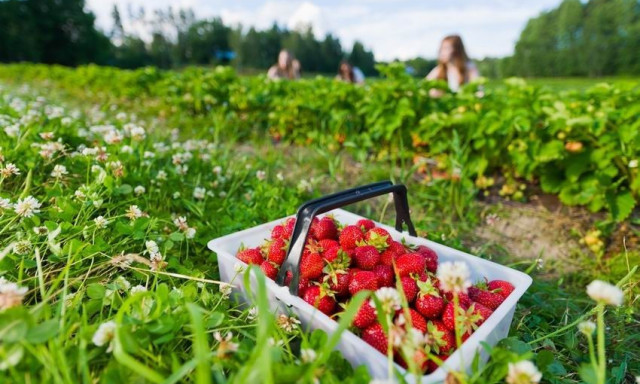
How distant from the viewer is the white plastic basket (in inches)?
34.6

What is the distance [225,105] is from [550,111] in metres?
3.43

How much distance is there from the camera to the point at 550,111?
2588 millimetres

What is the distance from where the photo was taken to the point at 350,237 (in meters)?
1.30

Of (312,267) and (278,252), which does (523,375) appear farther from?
(278,252)

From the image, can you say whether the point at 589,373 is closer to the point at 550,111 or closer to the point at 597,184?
the point at 597,184

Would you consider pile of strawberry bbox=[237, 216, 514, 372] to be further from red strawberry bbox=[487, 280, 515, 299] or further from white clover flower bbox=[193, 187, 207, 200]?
white clover flower bbox=[193, 187, 207, 200]

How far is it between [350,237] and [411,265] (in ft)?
0.82

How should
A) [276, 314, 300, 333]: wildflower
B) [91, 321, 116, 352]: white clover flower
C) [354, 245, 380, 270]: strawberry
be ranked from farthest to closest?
1. [354, 245, 380, 270]: strawberry
2. [276, 314, 300, 333]: wildflower
3. [91, 321, 116, 352]: white clover flower

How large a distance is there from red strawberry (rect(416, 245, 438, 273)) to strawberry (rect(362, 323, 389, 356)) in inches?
14.4

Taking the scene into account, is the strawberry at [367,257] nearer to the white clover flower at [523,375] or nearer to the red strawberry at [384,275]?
the red strawberry at [384,275]

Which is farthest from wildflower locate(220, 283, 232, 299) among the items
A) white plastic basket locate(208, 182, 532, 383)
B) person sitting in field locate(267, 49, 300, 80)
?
person sitting in field locate(267, 49, 300, 80)

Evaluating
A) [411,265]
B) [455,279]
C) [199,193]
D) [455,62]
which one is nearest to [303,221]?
[411,265]

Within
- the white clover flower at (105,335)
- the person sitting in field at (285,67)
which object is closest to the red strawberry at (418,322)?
the white clover flower at (105,335)

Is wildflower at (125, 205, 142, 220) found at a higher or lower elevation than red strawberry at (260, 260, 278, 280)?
higher
